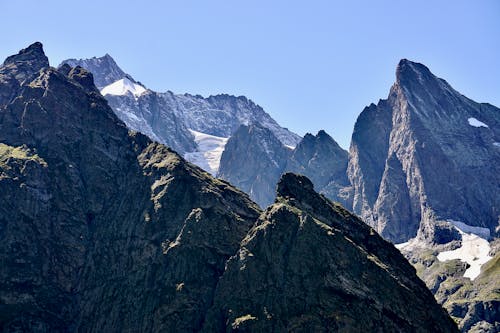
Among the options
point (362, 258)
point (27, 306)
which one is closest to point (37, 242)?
point (27, 306)

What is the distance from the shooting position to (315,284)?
15512 centimetres

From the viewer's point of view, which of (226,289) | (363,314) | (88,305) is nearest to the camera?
(363,314)

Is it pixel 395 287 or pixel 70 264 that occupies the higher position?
pixel 70 264

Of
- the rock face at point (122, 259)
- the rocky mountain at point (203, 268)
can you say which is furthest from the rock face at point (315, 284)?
the rock face at point (122, 259)

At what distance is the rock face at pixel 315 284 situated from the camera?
150 meters

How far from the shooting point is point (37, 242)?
7387 inches

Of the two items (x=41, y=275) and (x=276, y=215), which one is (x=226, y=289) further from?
(x=41, y=275)

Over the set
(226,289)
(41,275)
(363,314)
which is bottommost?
(363,314)

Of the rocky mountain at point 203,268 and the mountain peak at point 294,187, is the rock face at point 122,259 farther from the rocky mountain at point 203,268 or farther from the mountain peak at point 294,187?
the mountain peak at point 294,187

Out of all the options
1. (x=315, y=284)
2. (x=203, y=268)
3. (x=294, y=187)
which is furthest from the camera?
(x=294, y=187)

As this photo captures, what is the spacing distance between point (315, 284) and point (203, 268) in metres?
33.4

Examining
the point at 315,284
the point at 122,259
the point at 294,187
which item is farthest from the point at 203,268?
the point at 294,187

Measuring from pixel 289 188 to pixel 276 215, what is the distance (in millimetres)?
12624

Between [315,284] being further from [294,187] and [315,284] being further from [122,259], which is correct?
[122,259]
